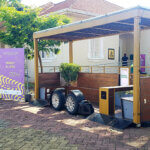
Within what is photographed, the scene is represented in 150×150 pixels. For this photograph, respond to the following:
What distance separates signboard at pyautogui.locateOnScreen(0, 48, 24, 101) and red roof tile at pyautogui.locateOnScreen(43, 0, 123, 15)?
7047 millimetres

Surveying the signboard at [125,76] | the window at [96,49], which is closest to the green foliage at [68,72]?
the signboard at [125,76]

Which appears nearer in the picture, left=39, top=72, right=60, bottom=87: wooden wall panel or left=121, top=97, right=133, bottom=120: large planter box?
left=121, top=97, right=133, bottom=120: large planter box

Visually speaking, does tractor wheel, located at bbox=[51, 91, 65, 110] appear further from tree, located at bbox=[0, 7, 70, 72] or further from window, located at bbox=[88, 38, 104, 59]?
window, located at bbox=[88, 38, 104, 59]

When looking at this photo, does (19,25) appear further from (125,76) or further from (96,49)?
(96,49)

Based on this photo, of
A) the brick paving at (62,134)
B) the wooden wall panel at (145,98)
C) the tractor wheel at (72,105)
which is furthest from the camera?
the tractor wheel at (72,105)

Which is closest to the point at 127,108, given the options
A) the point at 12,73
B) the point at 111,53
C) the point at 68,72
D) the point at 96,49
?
the point at 68,72

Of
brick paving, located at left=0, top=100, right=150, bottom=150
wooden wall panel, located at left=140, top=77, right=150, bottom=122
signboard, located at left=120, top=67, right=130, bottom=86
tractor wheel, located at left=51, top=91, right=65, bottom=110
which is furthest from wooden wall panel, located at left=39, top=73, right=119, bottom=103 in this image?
wooden wall panel, located at left=140, top=77, right=150, bottom=122

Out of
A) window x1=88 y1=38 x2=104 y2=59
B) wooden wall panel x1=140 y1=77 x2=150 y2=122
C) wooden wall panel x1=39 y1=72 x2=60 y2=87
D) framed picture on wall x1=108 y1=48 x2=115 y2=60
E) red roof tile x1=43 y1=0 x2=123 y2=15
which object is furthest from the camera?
framed picture on wall x1=108 y1=48 x2=115 y2=60

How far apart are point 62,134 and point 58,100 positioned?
252 centimetres

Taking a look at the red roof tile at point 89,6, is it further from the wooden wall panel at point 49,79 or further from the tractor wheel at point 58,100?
the tractor wheel at point 58,100

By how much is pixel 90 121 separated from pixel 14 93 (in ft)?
13.3

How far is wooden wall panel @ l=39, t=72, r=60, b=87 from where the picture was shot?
31.2 ft

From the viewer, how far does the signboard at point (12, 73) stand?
8945 millimetres

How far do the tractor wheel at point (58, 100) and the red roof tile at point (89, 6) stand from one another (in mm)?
8481
